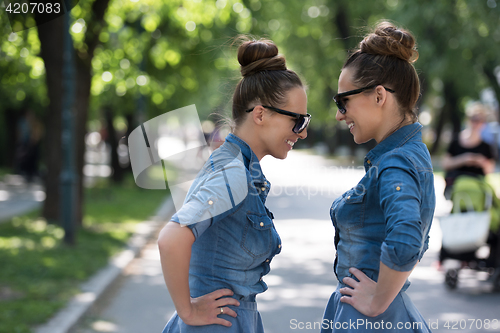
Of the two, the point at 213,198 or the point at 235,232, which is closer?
the point at 213,198

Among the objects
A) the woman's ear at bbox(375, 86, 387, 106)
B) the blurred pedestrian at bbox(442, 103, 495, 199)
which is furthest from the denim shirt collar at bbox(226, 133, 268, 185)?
the blurred pedestrian at bbox(442, 103, 495, 199)

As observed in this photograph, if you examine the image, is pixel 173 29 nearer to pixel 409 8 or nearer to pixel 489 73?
pixel 409 8

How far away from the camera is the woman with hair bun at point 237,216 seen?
1819 mm

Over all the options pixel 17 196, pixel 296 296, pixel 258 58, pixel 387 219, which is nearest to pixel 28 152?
pixel 17 196

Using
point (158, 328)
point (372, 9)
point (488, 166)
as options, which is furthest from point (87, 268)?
point (372, 9)

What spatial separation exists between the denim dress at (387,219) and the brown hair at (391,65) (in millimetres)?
117

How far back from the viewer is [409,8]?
1875cm

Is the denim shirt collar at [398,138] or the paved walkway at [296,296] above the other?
the denim shirt collar at [398,138]

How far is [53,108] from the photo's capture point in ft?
33.3

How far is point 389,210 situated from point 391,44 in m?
0.62

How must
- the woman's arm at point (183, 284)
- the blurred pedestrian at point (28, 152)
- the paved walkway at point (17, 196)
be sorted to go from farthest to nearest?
the blurred pedestrian at point (28, 152) < the paved walkway at point (17, 196) < the woman's arm at point (183, 284)

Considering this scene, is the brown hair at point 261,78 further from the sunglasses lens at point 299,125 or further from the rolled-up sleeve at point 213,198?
the rolled-up sleeve at point 213,198

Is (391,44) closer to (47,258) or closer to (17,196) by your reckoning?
(47,258)

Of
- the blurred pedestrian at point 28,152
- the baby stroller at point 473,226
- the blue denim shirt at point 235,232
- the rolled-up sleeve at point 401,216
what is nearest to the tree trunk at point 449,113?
the blurred pedestrian at point 28,152
